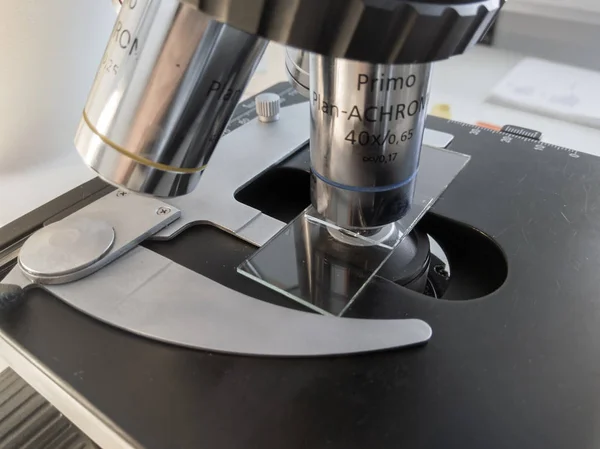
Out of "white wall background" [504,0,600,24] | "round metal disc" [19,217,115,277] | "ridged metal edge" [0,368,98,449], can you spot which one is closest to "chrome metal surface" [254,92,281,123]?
"round metal disc" [19,217,115,277]

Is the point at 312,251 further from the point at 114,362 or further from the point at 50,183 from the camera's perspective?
the point at 50,183

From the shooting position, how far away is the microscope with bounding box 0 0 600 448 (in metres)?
0.26

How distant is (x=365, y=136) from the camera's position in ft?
1.04

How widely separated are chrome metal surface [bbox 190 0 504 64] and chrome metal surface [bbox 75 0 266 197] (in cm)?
4

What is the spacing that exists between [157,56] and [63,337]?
0.20m

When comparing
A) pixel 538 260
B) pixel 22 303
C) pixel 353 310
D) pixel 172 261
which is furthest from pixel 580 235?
pixel 22 303

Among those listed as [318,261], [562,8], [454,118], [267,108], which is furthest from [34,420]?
[562,8]

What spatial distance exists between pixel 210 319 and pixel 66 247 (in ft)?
0.42

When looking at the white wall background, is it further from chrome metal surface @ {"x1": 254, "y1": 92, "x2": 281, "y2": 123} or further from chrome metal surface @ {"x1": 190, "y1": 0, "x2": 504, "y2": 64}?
chrome metal surface @ {"x1": 190, "y1": 0, "x2": 504, "y2": 64}

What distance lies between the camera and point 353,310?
381 mm

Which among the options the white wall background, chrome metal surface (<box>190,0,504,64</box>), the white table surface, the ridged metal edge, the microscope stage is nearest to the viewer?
chrome metal surface (<box>190,0,504,64</box>)

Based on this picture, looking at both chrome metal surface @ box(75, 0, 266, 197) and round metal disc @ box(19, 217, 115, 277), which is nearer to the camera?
chrome metal surface @ box(75, 0, 266, 197)

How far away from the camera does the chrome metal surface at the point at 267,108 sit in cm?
58

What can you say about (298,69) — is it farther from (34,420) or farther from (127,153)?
(34,420)
